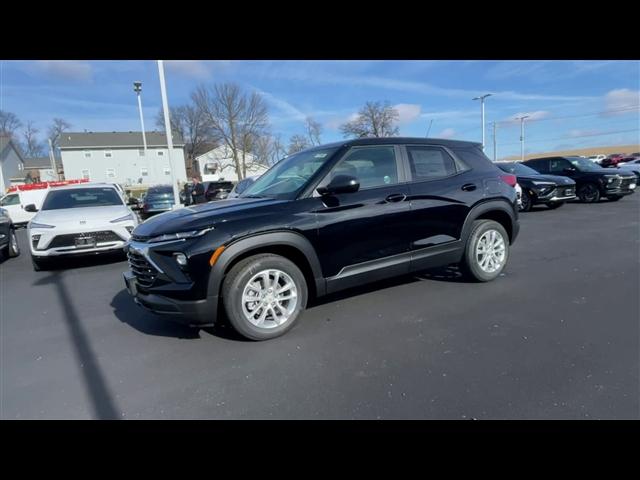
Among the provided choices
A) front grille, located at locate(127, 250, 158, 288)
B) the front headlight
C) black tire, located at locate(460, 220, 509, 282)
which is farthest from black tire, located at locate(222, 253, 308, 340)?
black tire, located at locate(460, 220, 509, 282)

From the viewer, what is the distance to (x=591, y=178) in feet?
41.8

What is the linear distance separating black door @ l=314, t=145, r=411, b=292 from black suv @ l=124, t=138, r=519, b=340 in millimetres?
11

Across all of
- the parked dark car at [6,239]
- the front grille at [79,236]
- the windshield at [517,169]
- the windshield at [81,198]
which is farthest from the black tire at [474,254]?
the parked dark car at [6,239]

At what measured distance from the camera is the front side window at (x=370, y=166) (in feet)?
12.4

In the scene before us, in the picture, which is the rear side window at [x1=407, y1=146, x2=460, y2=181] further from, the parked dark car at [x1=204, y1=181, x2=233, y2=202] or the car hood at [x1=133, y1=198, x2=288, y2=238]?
the parked dark car at [x1=204, y1=181, x2=233, y2=202]

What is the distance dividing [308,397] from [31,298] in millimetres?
4862

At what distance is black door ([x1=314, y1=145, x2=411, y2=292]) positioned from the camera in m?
3.54

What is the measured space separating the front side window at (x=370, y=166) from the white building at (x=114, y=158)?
177 feet

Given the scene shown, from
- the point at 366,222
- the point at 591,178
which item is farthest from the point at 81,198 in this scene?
the point at 591,178

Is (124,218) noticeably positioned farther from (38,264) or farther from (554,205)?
(554,205)

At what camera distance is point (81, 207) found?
7.10 meters

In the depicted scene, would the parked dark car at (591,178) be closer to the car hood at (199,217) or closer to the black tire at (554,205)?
the black tire at (554,205)
